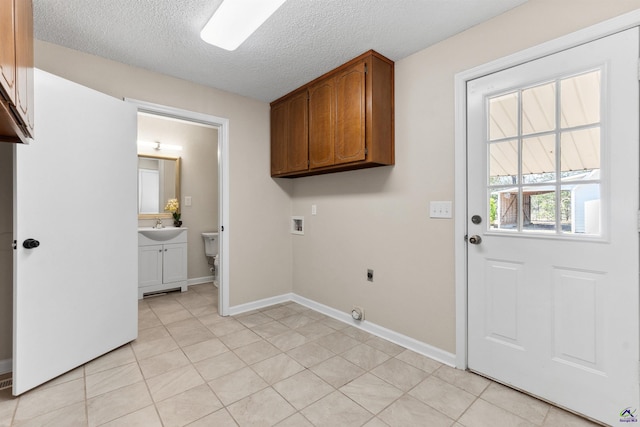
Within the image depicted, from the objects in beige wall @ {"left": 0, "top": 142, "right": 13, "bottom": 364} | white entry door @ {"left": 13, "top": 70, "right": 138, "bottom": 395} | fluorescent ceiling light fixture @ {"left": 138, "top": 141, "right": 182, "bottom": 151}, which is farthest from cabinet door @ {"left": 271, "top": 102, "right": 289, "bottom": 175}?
beige wall @ {"left": 0, "top": 142, "right": 13, "bottom": 364}

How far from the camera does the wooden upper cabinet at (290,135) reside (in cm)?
291

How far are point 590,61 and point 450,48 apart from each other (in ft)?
2.73

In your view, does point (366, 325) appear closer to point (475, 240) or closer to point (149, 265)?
point (475, 240)

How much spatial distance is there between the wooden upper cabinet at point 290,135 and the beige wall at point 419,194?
0.48m

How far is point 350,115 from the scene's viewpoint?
2.38 meters

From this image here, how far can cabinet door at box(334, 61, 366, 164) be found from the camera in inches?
90.0

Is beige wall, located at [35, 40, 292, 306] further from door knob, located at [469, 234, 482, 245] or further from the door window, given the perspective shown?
the door window

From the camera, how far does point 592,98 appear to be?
1524 millimetres

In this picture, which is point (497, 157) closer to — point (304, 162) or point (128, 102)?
point (304, 162)

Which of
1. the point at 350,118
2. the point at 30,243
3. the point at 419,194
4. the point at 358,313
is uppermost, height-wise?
the point at 350,118

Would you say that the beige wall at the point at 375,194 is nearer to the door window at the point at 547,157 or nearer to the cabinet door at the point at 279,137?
the cabinet door at the point at 279,137

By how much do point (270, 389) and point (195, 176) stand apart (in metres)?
3.54

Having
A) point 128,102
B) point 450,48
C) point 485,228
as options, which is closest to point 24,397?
point 128,102

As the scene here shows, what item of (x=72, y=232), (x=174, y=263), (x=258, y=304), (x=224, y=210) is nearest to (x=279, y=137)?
(x=224, y=210)
